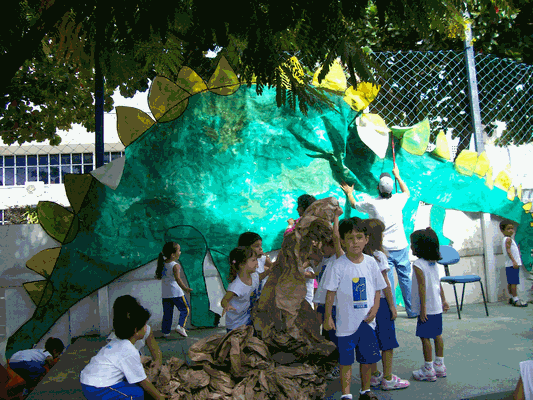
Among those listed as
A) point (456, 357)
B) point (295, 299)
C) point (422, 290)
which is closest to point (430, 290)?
point (422, 290)

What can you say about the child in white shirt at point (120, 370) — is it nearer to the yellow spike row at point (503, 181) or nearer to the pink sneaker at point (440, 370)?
the pink sneaker at point (440, 370)

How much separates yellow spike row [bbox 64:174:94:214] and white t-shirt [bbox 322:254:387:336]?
116 inches

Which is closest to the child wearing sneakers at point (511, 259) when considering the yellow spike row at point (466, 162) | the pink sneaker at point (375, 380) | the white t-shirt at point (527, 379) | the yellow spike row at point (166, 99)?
the yellow spike row at point (466, 162)

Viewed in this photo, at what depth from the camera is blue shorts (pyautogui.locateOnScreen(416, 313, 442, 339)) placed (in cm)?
384

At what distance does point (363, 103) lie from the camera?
5.99 meters

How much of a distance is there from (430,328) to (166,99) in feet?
11.3

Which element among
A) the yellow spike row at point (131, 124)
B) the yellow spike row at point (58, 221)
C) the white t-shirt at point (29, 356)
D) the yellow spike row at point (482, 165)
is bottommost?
the white t-shirt at point (29, 356)

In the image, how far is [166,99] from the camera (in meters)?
5.47

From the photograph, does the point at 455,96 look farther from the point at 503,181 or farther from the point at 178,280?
the point at 178,280

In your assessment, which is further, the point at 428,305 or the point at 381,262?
the point at 381,262

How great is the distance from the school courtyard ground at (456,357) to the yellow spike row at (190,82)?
8.60 ft

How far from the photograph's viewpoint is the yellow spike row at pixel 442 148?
21.5 feet

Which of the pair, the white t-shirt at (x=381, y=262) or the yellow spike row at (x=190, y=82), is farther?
the yellow spike row at (x=190, y=82)

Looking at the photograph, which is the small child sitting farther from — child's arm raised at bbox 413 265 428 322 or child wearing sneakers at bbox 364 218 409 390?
child's arm raised at bbox 413 265 428 322
